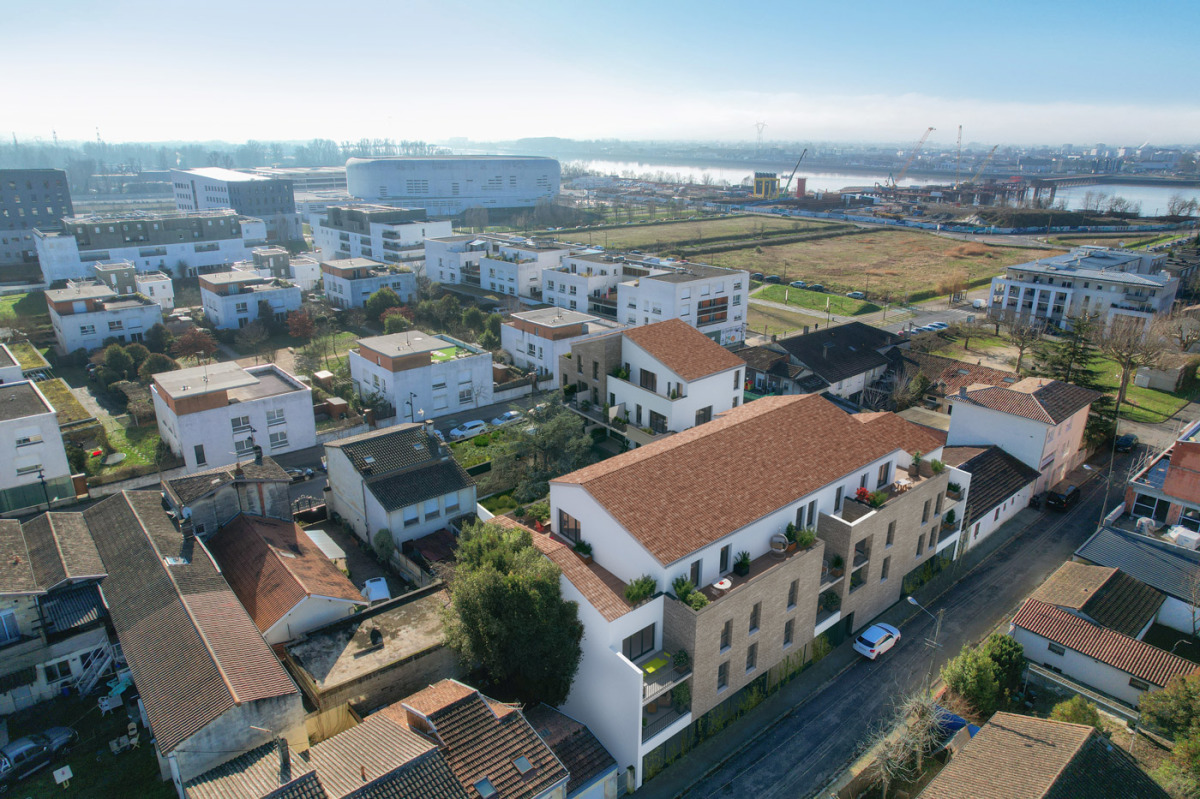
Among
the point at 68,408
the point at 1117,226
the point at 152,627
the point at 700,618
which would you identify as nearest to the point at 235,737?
the point at 152,627

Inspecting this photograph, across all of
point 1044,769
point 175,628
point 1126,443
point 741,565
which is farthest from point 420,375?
point 1126,443

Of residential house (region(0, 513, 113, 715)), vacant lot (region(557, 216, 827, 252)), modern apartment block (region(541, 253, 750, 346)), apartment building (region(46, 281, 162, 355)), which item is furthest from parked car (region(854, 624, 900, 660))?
vacant lot (region(557, 216, 827, 252))

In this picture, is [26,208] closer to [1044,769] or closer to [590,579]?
[590,579]

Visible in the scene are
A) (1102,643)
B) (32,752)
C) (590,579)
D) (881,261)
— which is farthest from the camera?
(881,261)

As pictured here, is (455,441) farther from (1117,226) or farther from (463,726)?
(1117,226)

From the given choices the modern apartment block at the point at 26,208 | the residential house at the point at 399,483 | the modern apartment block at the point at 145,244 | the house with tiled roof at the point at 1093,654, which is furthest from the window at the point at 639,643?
the modern apartment block at the point at 26,208

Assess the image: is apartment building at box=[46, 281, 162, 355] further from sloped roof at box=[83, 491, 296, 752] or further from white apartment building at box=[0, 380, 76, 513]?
sloped roof at box=[83, 491, 296, 752]
